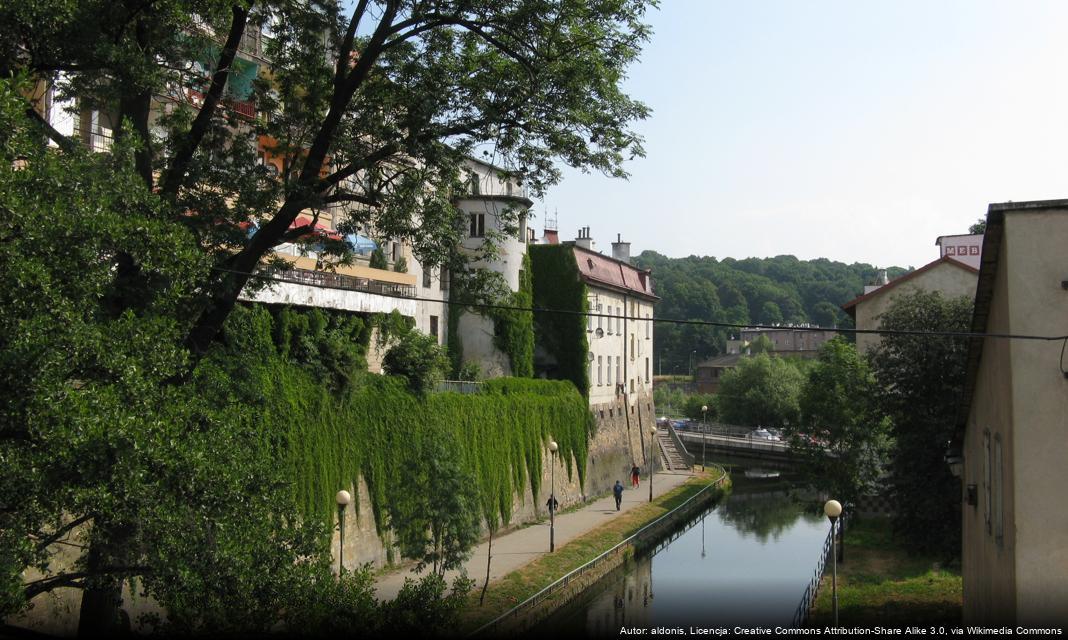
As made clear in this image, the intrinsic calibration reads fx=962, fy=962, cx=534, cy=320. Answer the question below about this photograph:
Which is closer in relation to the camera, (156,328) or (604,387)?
(156,328)

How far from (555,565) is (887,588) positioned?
27.9 ft

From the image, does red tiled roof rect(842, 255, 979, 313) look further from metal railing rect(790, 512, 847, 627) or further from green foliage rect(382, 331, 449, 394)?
green foliage rect(382, 331, 449, 394)

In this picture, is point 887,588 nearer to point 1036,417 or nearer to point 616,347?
point 1036,417

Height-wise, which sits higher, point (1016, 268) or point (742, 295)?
point (742, 295)

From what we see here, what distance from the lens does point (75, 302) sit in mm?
8602

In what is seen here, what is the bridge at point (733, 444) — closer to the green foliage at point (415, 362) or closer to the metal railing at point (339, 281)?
the metal railing at point (339, 281)

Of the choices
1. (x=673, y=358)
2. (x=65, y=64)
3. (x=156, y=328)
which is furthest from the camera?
(x=673, y=358)

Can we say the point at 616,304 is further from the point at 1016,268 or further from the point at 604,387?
the point at 1016,268

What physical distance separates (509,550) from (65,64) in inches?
793

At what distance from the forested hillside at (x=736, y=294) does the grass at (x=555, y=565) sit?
274ft

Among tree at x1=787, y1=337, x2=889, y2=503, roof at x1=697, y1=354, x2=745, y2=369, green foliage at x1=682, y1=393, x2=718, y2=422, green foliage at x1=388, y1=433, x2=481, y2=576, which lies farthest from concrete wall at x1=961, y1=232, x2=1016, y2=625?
roof at x1=697, y1=354, x2=745, y2=369

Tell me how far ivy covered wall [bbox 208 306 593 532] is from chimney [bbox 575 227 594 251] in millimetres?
24670

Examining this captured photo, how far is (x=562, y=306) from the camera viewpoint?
142ft

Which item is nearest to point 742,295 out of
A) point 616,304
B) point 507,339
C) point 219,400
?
point 616,304
